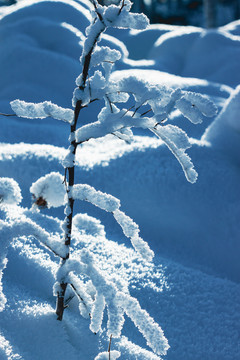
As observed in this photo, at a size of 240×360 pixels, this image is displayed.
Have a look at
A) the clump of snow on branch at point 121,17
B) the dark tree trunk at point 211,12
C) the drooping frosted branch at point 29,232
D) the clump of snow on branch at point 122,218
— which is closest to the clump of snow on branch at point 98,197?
the clump of snow on branch at point 122,218

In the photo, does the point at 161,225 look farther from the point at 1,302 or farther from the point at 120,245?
the point at 1,302

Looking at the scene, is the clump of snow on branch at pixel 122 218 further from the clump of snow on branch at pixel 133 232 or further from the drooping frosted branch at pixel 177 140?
the drooping frosted branch at pixel 177 140

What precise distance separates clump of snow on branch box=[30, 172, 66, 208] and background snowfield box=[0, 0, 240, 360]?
0.17 m

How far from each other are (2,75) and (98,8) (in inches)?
95.8

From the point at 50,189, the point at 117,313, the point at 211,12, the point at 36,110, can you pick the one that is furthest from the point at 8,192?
the point at 211,12

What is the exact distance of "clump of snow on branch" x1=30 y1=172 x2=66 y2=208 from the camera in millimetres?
1016

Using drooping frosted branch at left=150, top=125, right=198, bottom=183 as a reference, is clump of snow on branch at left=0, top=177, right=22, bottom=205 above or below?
below

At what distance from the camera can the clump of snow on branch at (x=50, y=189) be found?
3.33ft

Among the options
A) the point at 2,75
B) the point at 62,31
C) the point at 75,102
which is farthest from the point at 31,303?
the point at 62,31

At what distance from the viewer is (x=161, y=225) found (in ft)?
5.03

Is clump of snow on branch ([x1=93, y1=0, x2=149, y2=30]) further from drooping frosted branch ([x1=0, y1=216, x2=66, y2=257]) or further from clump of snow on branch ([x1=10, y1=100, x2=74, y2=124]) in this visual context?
drooping frosted branch ([x1=0, y1=216, x2=66, y2=257])

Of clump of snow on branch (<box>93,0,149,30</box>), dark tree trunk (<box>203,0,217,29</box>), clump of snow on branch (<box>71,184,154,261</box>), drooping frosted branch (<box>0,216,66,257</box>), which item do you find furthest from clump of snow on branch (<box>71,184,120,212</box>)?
dark tree trunk (<box>203,0,217,29</box>)

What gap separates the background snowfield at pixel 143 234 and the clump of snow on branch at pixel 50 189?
17cm

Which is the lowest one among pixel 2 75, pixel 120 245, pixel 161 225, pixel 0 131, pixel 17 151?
pixel 120 245
